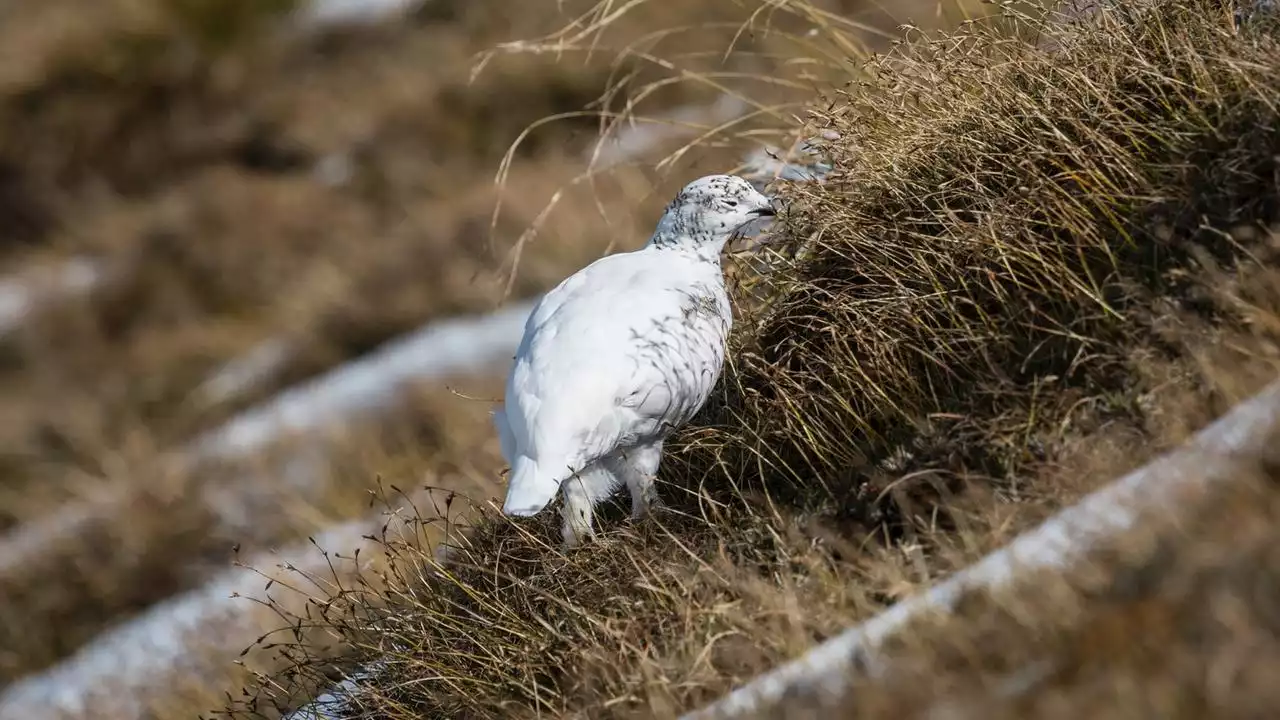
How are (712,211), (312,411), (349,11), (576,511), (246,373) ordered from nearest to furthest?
1. (576,511)
2. (712,211)
3. (312,411)
4. (246,373)
5. (349,11)

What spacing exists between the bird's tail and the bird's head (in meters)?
0.69

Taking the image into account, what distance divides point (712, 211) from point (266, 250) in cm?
820

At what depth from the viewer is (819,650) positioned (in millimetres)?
2045

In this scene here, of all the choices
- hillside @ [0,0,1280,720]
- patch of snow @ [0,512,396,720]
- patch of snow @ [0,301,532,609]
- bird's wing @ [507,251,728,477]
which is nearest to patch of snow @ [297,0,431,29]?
patch of snow @ [0,301,532,609]

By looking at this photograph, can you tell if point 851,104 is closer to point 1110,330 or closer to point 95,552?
point 1110,330

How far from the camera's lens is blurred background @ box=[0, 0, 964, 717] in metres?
5.75

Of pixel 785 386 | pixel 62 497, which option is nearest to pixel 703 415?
pixel 785 386

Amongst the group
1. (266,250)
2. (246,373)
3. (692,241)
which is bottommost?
(692,241)

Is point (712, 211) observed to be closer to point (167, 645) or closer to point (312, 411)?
point (167, 645)

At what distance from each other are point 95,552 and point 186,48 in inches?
284

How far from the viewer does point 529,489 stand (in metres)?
2.55

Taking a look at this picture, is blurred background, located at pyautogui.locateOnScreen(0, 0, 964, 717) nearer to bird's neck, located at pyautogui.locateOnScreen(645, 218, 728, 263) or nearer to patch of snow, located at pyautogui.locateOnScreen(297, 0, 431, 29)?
patch of snow, located at pyautogui.locateOnScreen(297, 0, 431, 29)

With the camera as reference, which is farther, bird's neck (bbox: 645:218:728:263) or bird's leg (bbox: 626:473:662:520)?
bird's neck (bbox: 645:218:728:263)

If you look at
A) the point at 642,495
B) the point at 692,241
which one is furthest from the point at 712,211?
the point at 642,495
